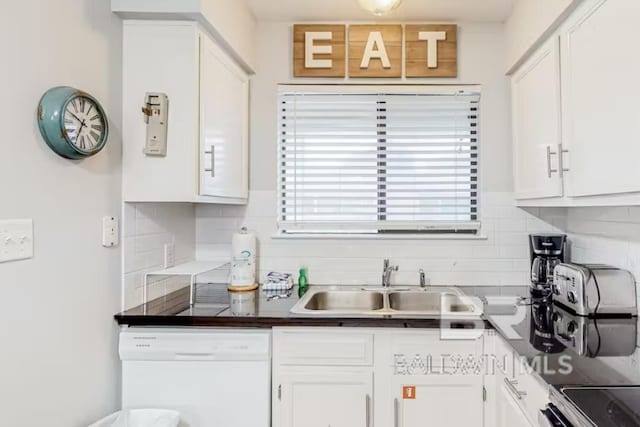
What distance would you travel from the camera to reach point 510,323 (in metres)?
1.68

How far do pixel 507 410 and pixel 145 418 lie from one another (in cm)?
141

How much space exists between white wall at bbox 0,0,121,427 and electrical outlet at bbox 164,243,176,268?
38 cm

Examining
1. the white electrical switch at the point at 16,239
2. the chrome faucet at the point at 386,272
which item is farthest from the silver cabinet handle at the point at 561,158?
the white electrical switch at the point at 16,239

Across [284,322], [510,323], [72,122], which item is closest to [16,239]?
[72,122]

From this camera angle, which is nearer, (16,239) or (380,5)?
(16,239)

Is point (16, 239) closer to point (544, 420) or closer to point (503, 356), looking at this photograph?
point (544, 420)

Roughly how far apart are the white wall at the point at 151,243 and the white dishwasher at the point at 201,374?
0.24m

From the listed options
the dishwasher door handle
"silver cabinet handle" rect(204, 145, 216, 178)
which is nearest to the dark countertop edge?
the dishwasher door handle

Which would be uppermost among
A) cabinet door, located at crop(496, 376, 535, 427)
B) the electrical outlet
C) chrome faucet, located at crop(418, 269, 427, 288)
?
the electrical outlet

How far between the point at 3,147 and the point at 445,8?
2183mm

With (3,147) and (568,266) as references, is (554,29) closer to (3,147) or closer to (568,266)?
(568,266)

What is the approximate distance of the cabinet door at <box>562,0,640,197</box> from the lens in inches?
52.0

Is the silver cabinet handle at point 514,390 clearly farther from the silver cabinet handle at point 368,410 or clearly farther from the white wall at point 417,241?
the white wall at point 417,241

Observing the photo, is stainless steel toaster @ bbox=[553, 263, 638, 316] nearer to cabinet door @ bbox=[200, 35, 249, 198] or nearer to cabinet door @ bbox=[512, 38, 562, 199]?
cabinet door @ bbox=[512, 38, 562, 199]
